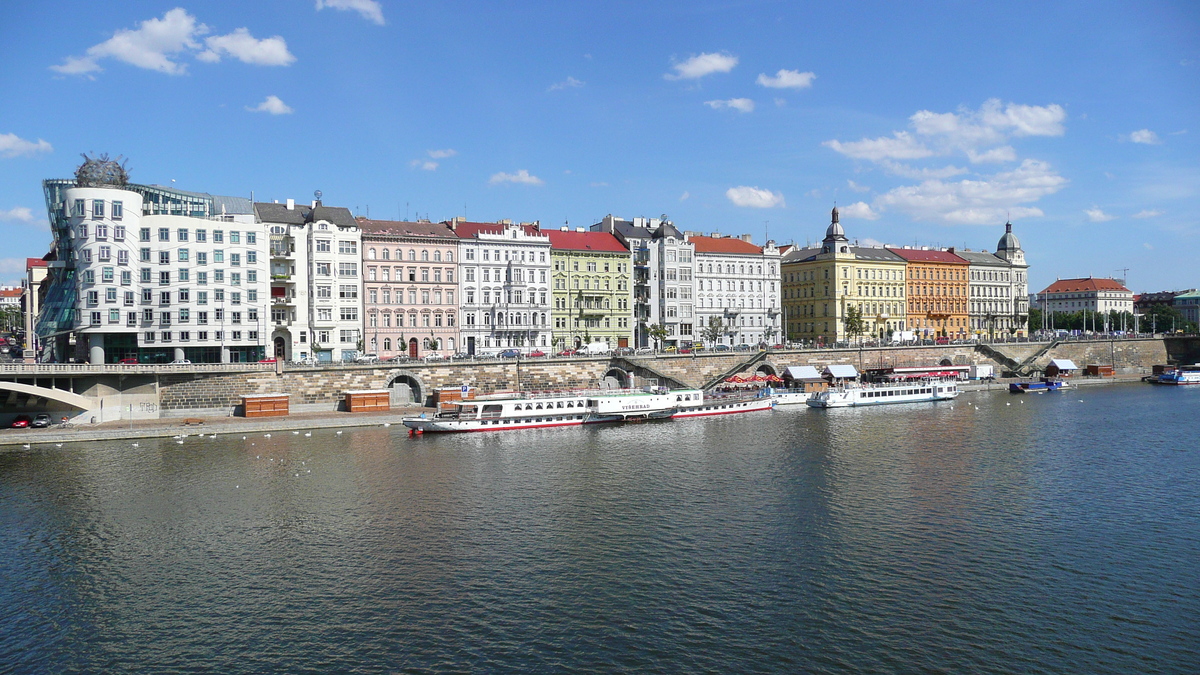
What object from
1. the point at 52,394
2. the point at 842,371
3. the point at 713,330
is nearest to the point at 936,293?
the point at 842,371

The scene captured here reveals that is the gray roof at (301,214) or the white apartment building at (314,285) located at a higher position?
the gray roof at (301,214)

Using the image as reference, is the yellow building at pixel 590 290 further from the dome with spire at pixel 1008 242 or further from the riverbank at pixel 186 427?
the dome with spire at pixel 1008 242

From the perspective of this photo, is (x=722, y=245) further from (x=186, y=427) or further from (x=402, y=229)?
(x=186, y=427)

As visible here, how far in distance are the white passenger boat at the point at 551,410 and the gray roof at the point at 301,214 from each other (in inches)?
1192

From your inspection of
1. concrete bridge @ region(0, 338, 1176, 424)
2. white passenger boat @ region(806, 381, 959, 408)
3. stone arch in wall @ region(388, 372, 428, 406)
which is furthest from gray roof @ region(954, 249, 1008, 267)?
stone arch in wall @ region(388, 372, 428, 406)

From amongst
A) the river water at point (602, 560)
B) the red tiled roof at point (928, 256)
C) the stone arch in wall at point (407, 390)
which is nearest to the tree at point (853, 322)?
the red tiled roof at point (928, 256)

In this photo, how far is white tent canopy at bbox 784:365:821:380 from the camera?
98.4 meters

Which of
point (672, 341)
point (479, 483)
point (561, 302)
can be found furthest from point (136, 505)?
point (672, 341)

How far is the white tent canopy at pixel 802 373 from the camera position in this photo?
98.4m

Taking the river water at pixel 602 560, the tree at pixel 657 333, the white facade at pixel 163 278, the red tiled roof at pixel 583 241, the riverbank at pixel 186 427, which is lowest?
the river water at pixel 602 560

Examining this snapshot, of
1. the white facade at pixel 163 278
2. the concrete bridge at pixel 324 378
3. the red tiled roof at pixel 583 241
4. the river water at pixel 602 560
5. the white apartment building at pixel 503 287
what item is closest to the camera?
the river water at pixel 602 560

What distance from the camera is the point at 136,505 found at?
139 feet

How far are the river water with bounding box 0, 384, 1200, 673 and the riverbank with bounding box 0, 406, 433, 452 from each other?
12.6ft

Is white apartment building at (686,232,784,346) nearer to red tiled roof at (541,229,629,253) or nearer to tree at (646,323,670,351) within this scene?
tree at (646,323,670,351)
